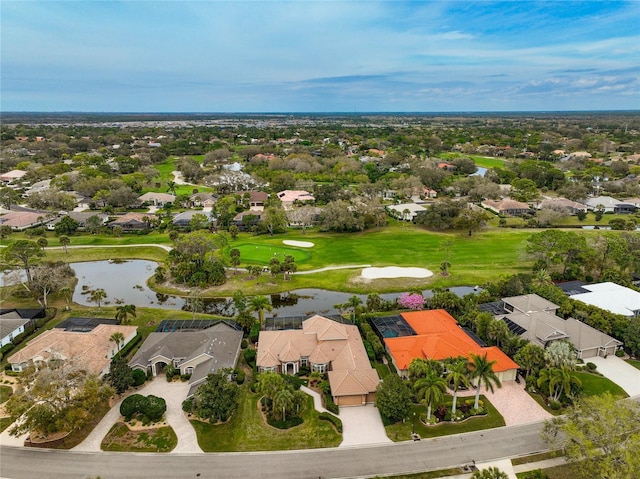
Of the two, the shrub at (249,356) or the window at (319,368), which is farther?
the shrub at (249,356)

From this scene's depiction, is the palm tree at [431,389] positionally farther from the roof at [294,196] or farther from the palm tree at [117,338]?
the roof at [294,196]

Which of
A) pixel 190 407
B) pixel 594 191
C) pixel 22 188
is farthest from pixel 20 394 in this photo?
pixel 594 191

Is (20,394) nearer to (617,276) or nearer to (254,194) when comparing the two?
(617,276)

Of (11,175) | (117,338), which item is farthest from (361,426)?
(11,175)

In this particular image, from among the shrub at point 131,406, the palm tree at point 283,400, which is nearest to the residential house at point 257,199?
the shrub at point 131,406

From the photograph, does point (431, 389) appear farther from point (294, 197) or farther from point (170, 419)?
point (294, 197)

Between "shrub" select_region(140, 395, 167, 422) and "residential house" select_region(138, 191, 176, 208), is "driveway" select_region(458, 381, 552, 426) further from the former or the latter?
"residential house" select_region(138, 191, 176, 208)
